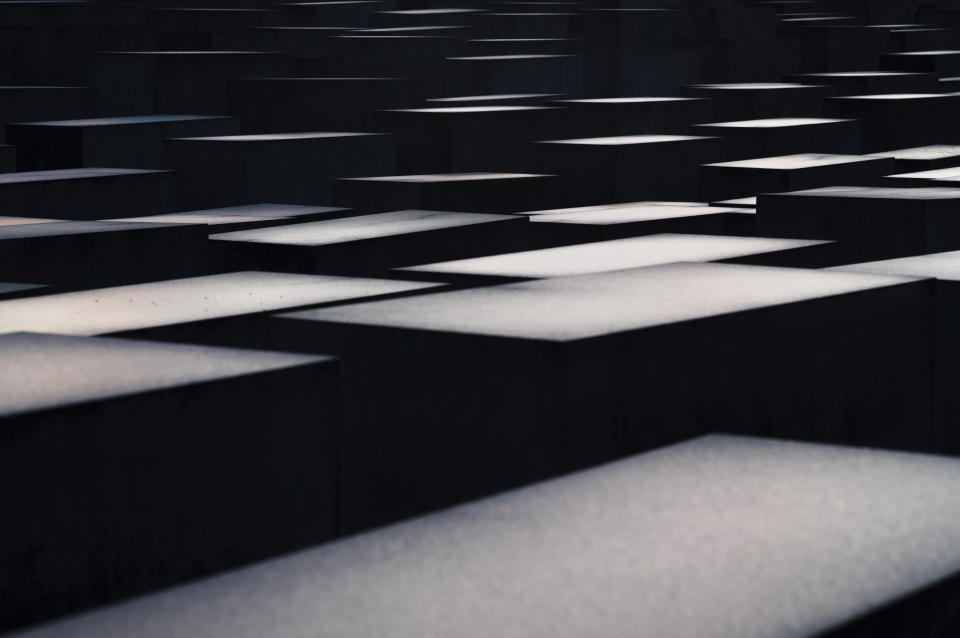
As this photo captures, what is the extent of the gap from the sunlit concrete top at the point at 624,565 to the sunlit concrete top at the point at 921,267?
9.99ft

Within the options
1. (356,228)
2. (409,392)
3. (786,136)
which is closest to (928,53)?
(786,136)

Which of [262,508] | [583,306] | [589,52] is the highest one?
[589,52]

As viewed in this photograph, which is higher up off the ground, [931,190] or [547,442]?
[931,190]

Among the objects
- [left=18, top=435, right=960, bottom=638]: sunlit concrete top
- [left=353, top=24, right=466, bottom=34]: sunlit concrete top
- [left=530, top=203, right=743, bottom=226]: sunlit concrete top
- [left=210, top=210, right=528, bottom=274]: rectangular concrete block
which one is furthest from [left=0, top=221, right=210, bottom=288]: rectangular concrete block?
[left=353, top=24, right=466, bottom=34]: sunlit concrete top

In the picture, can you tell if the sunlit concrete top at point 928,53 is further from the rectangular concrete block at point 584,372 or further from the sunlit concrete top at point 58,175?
the rectangular concrete block at point 584,372

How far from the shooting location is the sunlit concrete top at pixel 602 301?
17.1 ft

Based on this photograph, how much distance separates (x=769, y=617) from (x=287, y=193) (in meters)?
10.5

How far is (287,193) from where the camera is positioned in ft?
42.4

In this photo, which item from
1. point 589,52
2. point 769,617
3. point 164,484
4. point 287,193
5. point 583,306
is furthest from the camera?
point 589,52

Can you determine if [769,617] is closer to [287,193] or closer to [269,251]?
[269,251]

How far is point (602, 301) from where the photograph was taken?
228 inches

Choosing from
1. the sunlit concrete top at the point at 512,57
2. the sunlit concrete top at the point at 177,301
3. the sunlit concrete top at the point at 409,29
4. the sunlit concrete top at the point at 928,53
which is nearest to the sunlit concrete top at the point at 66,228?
the sunlit concrete top at the point at 177,301

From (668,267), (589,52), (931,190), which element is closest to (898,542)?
(668,267)

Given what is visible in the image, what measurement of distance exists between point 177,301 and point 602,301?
1715 millimetres
